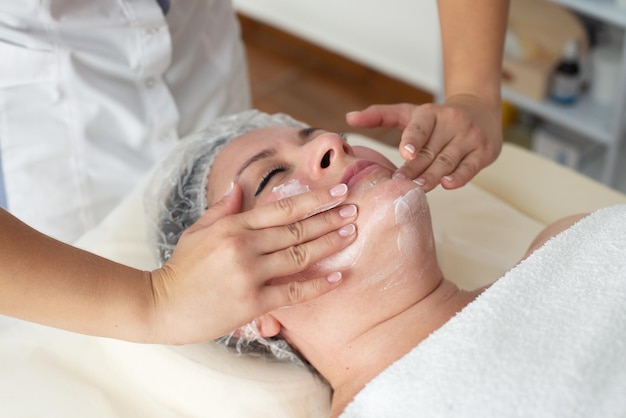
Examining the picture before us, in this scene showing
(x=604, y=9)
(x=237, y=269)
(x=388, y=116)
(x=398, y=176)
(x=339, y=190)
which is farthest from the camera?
(x=604, y=9)

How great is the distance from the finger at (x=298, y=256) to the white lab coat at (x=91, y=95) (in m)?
0.69

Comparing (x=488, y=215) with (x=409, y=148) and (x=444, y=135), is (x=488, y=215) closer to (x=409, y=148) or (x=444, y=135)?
(x=444, y=135)

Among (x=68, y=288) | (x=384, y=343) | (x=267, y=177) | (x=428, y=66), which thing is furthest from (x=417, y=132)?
(x=428, y=66)

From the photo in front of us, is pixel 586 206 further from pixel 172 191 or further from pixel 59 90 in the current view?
pixel 59 90

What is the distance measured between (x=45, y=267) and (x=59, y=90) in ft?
2.08

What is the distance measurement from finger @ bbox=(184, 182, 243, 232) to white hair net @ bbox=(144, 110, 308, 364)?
0.80 ft

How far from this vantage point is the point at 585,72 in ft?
8.98

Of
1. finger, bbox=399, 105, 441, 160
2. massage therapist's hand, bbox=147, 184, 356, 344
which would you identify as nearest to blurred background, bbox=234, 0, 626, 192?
finger, bbox=399, 105, 441, 160

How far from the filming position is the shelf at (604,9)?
2.33 meters

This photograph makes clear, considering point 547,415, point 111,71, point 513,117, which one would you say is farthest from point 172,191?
point 513,117

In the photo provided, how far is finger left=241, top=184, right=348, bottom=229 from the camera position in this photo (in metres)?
1.06

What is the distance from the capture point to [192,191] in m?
1.50

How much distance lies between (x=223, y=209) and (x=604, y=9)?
66.7 inches

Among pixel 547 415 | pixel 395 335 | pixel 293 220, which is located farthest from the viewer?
pixel 395 335
